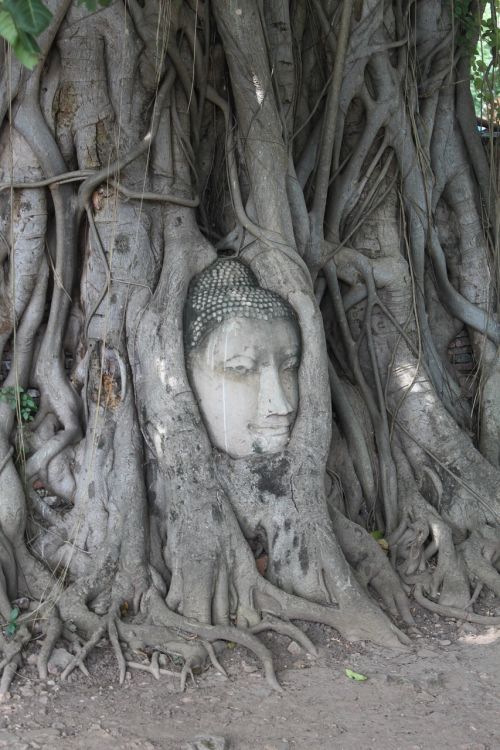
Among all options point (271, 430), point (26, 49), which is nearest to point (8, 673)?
point (271, 430)

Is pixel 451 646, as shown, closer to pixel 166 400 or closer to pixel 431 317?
pixel 166 400

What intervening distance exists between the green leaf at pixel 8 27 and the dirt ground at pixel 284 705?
2.20m

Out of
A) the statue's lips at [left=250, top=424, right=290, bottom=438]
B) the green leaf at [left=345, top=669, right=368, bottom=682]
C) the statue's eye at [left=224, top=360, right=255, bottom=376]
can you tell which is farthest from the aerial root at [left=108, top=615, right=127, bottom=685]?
the statue's eye at [left=224, top=360, right=255, bottom=376]

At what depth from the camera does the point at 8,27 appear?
2.06 metres

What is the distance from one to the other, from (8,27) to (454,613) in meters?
3.13

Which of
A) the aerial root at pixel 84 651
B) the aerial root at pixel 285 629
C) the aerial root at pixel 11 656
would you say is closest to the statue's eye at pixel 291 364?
the aerial root at pixel 285 629

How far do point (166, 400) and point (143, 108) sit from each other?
4.88ft

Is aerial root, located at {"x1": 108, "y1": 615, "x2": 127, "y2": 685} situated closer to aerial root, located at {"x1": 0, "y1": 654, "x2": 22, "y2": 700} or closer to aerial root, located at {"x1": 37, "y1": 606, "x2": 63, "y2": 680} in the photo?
aerial root, located at {"x1": 37, "y1": 606, "x2": 63, "y2": 680}

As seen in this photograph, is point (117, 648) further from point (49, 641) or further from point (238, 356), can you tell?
point (238, 356)

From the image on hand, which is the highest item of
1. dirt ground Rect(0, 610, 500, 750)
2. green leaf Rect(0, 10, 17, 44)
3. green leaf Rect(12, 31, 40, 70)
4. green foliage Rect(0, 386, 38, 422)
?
green leaf Rect(0, 10, 17, 44)

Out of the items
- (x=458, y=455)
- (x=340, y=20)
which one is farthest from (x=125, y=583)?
(x=340, y=20)

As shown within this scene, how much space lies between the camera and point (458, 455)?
15.2 feet

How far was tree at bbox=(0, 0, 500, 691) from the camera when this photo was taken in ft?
12.5

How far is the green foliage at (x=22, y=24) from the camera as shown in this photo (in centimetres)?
206
